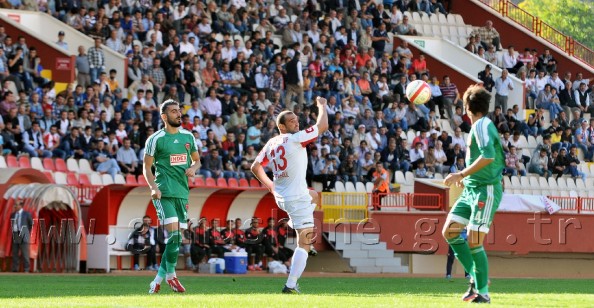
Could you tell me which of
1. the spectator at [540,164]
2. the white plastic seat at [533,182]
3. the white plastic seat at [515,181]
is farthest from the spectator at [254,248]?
the spectator at [540,164]

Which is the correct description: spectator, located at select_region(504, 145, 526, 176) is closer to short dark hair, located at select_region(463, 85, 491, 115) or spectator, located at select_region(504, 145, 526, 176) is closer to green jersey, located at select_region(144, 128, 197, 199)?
green jersey, located at select_region(144, 128, 197, 199)

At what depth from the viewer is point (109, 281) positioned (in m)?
19.5

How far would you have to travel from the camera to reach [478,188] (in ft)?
41.4

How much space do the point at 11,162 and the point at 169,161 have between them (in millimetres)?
10692

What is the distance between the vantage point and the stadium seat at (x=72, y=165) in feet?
85.9

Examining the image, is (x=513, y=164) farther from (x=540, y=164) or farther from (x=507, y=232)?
(x=507, y=232)

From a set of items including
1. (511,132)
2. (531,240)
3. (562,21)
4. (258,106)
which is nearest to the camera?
(531,240)

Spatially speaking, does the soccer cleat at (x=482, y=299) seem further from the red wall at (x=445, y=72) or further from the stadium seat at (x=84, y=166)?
the red wall at (x=445, y=72)

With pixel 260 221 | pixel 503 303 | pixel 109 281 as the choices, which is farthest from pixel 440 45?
pixel 503 303

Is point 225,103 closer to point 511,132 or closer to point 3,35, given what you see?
point 3,35

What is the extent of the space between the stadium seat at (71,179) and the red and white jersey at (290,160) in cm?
1117

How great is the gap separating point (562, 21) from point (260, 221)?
70746 mm

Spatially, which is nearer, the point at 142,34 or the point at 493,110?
the point at 142,34

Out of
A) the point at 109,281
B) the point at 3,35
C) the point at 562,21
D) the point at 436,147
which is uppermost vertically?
the point at 562,21
